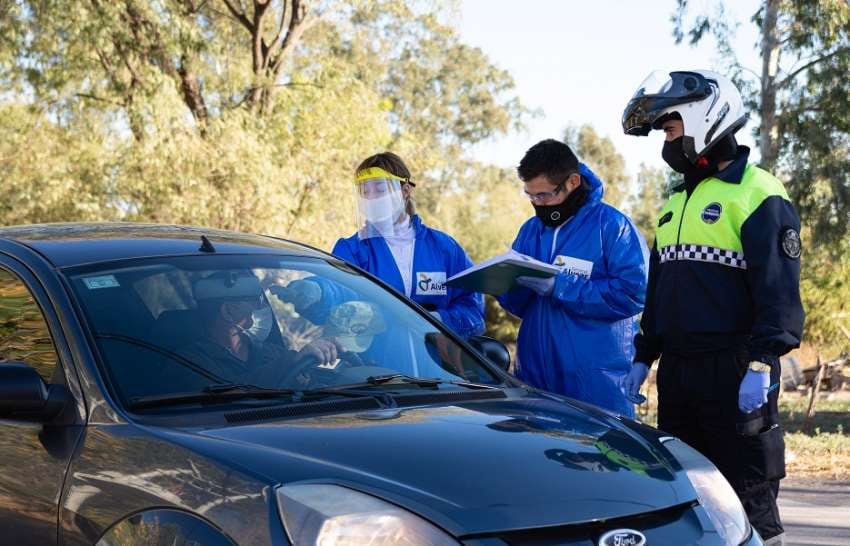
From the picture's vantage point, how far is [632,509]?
2916 mm

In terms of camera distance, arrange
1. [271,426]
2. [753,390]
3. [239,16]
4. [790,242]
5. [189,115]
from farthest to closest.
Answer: [239,16] < [189,115] < [790,242] < [753,390] < [271,426]

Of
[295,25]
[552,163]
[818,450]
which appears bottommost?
[818,450]

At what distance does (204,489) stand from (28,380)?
64 centimetres

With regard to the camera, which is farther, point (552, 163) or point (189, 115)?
point (189, 115)

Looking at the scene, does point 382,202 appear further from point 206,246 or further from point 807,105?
point 807,105

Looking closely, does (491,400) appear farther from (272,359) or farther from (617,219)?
(617,219)

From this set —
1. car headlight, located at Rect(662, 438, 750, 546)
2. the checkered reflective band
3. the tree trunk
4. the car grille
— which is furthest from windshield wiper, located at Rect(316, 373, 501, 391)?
the tree trunk

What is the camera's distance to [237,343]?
3607 millimetres

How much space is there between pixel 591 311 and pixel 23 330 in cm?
235

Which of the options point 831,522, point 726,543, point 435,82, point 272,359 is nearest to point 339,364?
point 272,359

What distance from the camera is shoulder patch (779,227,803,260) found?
4221 mm

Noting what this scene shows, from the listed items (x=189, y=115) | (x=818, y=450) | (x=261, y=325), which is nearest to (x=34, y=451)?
(x=261, y=325)

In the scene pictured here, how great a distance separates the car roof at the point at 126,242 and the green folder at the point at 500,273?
72 cm

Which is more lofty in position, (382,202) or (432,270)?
(382,202)
